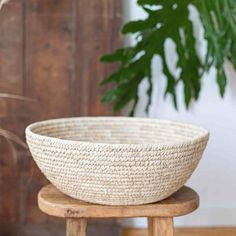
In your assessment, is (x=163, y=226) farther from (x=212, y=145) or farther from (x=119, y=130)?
(x=212, y=145)

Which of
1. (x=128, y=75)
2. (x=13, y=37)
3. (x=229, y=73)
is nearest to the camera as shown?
(x=128, y=75)

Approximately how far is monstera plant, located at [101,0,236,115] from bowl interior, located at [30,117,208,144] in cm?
24

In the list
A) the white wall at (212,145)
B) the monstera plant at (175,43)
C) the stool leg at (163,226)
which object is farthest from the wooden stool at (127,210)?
the white wall at (212,145)

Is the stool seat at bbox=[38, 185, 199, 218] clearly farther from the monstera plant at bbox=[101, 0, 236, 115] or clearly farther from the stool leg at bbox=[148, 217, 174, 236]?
the monstera plant at bbox=[101, 0, 236, 115]

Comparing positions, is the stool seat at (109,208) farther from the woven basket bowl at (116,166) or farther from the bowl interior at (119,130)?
the bowl interior at (119,130)

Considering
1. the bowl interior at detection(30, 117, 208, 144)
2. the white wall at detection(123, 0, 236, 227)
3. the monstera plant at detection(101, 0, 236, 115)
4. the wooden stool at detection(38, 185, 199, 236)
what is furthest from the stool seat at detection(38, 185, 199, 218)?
the white wall at detection(123, 0, 236, 227)

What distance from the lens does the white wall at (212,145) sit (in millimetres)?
1803

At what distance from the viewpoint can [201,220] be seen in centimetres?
186

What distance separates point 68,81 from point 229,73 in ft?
2.07

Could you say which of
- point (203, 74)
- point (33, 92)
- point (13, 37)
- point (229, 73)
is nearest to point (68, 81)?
point (33, 92)

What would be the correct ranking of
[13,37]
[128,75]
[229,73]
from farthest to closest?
[229,73], [13,37], [128,75]

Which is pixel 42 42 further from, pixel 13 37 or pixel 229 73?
pixel 229 73

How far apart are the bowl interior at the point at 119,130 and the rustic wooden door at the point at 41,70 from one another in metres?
0.36

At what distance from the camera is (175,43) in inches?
61.5
